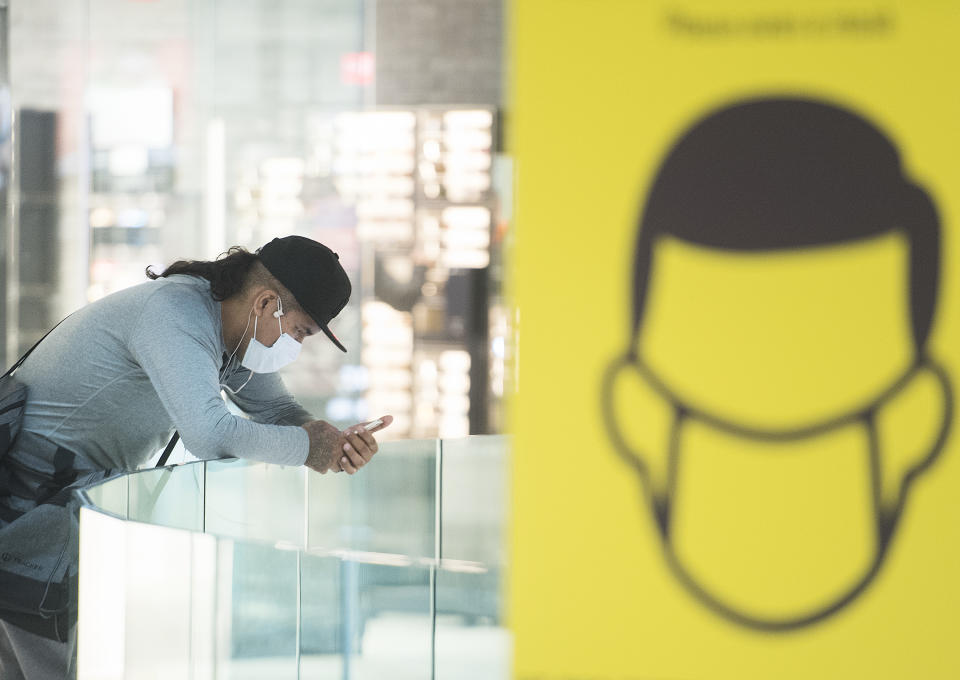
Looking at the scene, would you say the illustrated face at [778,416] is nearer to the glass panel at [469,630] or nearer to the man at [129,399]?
the man at [129,399]

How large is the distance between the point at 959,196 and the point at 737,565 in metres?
0.43

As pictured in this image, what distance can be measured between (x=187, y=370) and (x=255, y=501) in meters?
1.22

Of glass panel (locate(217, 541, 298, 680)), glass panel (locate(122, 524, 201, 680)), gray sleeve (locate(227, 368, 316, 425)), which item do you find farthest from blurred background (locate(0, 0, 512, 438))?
glass panel (locate(122, 524, 201, 680))

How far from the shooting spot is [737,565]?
1.10 m

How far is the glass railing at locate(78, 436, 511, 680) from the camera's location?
1.90m

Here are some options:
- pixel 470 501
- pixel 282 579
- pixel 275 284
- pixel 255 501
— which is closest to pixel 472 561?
pixel 470 501

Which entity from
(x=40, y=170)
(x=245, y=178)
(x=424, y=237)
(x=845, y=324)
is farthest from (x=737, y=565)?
(x=40, y=170)

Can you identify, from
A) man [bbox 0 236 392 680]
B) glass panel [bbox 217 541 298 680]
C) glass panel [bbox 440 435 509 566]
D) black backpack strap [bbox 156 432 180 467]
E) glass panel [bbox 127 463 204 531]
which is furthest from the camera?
glass panel [bbox 440 435 509 566]

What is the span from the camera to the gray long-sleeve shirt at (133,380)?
6.89 feet

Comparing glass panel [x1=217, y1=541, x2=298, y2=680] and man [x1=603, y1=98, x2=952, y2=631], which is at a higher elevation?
man [x1=603, y1=98, x2=952, y2=631]

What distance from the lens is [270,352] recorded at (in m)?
2.42

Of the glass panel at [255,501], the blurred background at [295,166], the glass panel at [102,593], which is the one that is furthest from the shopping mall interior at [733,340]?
the blurred background at [295,166]

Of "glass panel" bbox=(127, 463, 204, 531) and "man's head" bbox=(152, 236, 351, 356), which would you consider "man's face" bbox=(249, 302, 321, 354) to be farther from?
"glass panel" bbox=(127, 463, 204, 531)

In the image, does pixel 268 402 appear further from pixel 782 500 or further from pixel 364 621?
pixel 782 500
